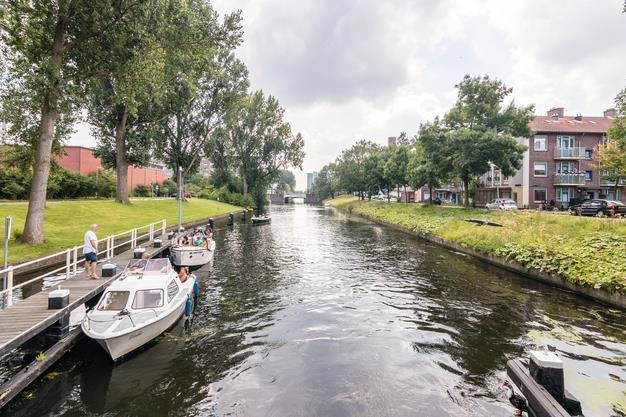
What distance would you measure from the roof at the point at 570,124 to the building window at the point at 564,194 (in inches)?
→ 350

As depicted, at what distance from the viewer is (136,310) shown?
10.5 m

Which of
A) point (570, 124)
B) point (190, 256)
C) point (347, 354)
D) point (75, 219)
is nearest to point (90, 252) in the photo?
point (190, 256)

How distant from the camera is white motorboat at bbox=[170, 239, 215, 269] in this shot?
20375mm

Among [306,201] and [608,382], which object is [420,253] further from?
[306,201]

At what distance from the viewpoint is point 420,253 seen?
91.9ft

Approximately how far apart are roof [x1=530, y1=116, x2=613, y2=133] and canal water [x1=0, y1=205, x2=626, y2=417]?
43833mm

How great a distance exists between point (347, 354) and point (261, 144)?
71486 millimetres

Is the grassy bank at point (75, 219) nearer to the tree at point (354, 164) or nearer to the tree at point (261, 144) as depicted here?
the tree at point (261, 144)

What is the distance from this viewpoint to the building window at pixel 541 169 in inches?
2018

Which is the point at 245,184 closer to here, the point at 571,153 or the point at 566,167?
the point at 566,167

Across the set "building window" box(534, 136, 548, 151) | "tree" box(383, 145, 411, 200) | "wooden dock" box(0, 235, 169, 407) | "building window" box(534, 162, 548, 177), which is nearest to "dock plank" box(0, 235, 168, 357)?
"wooden dock" box(0, 235, 169, 407)

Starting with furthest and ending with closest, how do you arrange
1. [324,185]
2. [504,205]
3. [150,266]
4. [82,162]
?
[324,185]
[82,162]
[504,205]
[150,266]

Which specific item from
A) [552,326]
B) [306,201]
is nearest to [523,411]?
[552,326]

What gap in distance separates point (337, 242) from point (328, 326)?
21.4 m
